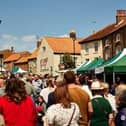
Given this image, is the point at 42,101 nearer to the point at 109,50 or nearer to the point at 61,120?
the point at 61,120

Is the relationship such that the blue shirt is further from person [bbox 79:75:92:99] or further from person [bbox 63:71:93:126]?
person [bbox 79:75:92:99]

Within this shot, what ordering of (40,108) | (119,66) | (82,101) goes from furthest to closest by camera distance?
(119,66) → (40,108) → (82,101)

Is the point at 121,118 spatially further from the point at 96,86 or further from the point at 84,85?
the point at 84,85

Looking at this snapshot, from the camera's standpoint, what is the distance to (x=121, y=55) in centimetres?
2227

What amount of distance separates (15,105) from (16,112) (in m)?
0.10

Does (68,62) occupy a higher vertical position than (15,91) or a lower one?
higher

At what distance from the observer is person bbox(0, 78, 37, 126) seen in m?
6.61

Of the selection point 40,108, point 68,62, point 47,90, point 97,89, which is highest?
point 68,62

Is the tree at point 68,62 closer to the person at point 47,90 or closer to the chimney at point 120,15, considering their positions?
the chimney at point 120,15

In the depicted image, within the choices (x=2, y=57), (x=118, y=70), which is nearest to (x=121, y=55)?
(x=118, y=70)

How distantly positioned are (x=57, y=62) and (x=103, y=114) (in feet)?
257

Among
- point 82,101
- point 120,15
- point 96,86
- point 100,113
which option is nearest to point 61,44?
point 120,15

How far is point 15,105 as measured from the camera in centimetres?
664

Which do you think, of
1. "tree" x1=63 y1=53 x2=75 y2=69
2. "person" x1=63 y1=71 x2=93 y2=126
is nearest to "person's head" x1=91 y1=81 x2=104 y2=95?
"person" x1=63 y1=71 x2=93 y2=126
